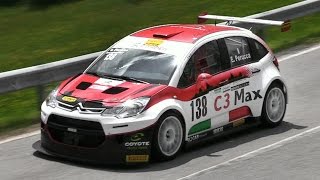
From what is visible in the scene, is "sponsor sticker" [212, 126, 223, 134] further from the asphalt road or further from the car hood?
the car hood

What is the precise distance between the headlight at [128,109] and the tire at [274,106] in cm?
275

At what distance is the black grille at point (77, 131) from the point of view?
32.0 feet

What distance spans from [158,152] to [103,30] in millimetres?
10777

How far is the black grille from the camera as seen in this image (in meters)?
9.76

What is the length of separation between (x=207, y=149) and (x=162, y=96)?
129cm

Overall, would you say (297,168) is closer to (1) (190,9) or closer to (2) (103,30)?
(2) (103,30)

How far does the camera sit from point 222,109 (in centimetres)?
1106

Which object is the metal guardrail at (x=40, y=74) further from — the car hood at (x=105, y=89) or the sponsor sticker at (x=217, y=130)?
the sponsor sticker at (x=217, y=130)

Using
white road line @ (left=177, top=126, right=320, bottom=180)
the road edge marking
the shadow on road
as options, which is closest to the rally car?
the shadow on road

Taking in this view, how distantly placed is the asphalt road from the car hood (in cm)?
88

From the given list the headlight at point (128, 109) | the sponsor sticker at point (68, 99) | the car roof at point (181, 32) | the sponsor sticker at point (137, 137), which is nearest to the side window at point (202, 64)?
the car roof at point (181, 32)

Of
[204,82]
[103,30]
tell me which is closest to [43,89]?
[204,82]

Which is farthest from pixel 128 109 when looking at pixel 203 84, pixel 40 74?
pixel 40 74

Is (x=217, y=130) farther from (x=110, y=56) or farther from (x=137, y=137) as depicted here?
(x=110, y=56)
